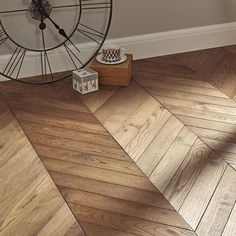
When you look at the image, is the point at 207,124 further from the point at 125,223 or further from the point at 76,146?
the point at 125,223

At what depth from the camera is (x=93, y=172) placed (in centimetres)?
159

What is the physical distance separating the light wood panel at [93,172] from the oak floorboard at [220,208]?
56 mm

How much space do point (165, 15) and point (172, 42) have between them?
6.3 inches

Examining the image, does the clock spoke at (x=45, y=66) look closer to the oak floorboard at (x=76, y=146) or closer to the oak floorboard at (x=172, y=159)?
the oak floorboard at (x=76, y=146)

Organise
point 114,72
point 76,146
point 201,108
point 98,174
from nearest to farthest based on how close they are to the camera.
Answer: point 98,174 → point 76,146 → point 201,108 → point 114,72

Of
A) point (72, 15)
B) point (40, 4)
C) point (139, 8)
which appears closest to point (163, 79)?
point (139, 8)

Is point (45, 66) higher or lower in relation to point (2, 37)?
lower

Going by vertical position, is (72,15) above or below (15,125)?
above

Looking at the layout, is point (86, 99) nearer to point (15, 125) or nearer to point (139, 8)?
point (15, 125)

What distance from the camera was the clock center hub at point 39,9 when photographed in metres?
2.04

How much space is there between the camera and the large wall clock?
209 cm

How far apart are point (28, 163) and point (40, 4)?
795 mm

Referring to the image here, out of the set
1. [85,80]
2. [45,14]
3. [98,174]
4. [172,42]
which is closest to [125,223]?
[98,174]

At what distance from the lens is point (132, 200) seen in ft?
4.79
